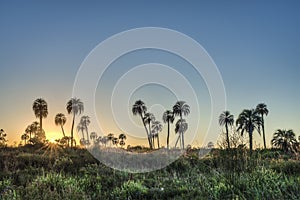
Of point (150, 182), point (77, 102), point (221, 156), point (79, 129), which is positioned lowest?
point (150, 182)

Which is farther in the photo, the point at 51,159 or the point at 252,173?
the point at 51,159

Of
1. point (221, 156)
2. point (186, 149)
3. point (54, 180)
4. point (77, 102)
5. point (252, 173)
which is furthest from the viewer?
point (77, 102)

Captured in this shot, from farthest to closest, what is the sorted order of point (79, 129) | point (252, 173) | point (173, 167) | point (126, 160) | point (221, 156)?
point (79, 129) → point (126, 160) → point (173, 167) → point (221, 156) → point (252, 173)

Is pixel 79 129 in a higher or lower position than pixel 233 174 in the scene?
higher

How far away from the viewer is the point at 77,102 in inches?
2768

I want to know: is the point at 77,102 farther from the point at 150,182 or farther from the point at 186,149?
the point at 150,182

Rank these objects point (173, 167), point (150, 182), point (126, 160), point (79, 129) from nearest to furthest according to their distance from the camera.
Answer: point (150, 182) < point (173, 167) < point (126, 160) < point (79, 129)

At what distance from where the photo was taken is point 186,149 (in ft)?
85.8

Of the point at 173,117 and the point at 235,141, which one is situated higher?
the point at 173,117

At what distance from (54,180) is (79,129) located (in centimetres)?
6546

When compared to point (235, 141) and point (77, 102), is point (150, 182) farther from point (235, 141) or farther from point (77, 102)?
point (77, 102)

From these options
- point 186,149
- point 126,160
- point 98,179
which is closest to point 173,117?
point 186,149

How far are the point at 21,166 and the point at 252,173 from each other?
13.9m

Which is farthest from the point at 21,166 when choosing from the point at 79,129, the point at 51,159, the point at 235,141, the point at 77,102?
the point at 79,129
